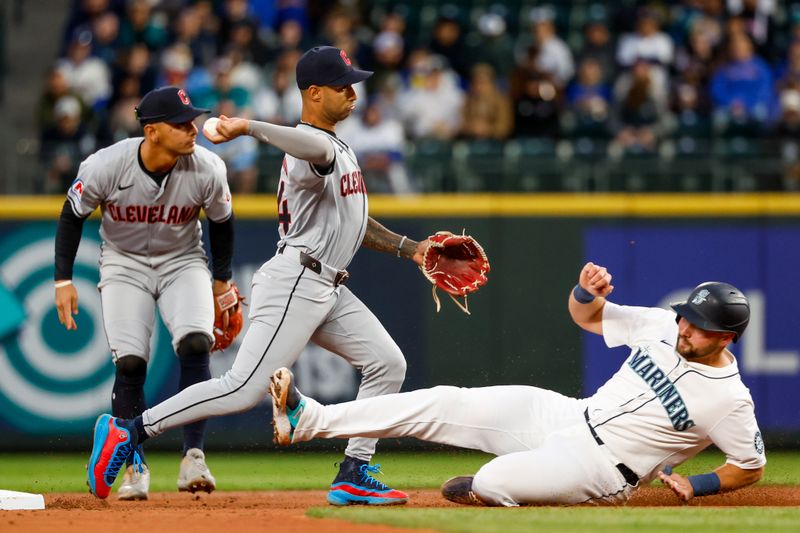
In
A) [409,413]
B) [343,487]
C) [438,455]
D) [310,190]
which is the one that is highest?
[310,190]

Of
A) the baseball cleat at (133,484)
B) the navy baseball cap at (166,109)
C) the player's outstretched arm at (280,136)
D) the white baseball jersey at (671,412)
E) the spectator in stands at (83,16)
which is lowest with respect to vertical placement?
the baseball cleat at (133,484)

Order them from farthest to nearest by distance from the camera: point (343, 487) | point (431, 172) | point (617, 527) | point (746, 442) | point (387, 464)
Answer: point (431, 172)
point (387, 464)
point (343, 487)
point (746, 442)
point (617, 527)

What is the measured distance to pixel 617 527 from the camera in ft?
15.2

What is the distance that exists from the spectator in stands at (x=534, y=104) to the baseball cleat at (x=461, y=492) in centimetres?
584

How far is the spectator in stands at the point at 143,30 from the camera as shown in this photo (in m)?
12.1

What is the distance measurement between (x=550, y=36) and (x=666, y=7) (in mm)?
1475

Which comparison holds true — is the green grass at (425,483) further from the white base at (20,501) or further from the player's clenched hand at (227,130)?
the player's clenched hand at (227,130)

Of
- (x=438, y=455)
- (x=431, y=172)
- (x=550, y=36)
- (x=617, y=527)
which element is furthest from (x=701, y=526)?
(x=550, y=36)

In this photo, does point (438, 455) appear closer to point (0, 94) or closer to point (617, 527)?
point (617, 527)

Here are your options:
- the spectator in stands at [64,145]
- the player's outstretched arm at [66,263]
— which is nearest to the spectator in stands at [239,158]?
the spectator in stands at [64,145]

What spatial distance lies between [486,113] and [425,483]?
4.55 metres

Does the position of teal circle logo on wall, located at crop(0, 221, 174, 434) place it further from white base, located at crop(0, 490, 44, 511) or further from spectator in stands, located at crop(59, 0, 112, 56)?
spectator in stands, located at crop(59, 0, 112, 56)

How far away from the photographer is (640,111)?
11219mm

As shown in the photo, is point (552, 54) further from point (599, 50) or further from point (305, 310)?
point (305, 310)
